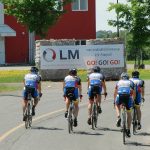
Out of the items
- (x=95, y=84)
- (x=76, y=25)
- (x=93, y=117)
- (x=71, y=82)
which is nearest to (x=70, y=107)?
(x=71, y=82)

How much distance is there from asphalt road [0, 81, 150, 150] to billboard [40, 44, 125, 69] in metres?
16.0

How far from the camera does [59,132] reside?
1745cm

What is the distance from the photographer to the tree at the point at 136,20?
6075 centimetres

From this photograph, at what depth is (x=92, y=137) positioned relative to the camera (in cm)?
1642

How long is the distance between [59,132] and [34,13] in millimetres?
40849

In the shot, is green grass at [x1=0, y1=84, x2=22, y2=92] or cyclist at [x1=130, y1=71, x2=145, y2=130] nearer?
cyclist at [x1=130, y1=71, x2=145, y2=130]

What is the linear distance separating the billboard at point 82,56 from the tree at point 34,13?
50.0 ft

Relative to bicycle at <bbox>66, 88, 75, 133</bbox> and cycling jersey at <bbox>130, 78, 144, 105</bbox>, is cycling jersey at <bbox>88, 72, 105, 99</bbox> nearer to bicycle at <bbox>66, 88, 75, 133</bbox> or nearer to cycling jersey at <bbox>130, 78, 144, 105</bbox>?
bicycle at <bbox>66, 88, 75, 133</bbox>

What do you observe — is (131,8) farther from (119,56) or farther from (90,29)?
(119,56)

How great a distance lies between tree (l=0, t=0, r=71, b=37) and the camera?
57.2m

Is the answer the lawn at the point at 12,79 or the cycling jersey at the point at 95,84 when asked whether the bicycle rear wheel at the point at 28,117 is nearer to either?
the cycling jersey at the point at 95,84

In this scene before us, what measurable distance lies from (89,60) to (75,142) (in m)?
26.7

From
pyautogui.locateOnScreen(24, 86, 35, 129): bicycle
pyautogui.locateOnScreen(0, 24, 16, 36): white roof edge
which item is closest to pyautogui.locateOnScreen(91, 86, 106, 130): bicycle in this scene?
pyautogui.locateOnScreen(24, 86, 35, 129): bicycle

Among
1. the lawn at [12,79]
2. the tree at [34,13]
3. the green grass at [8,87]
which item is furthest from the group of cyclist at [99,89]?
the tree at [34,13]
